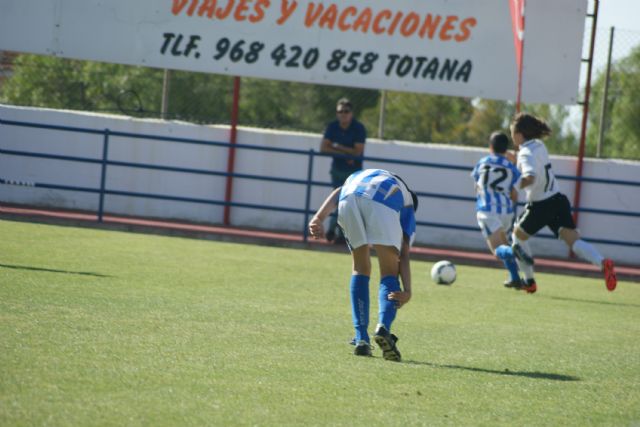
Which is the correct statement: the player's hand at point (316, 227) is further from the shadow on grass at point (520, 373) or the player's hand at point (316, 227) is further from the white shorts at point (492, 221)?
the white shorts at point (492, 221)

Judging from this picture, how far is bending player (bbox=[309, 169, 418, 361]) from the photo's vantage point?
7289mm

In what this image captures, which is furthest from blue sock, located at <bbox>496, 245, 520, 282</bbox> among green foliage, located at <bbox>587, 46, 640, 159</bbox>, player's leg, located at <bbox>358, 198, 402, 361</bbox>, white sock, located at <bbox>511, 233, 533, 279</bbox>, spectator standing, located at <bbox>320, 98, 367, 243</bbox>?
green foliage, located at <bbox>587, 46, 640, 159</bbox>

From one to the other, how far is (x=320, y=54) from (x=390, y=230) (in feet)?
35.0

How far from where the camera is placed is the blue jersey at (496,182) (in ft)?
41.7

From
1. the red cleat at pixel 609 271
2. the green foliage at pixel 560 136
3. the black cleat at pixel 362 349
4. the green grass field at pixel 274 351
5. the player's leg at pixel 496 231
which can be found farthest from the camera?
the green foliage at pixel 560 136

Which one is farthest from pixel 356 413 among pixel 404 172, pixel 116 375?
pixel 404 172

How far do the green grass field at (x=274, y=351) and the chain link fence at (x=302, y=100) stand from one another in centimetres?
667

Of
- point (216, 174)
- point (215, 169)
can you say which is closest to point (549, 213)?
point (216, 174)

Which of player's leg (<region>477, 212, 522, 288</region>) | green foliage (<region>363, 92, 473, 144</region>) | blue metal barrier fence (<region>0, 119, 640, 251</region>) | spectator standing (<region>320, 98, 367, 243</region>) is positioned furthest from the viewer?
green foliage (<region>363, 92, 473, 144</region>)

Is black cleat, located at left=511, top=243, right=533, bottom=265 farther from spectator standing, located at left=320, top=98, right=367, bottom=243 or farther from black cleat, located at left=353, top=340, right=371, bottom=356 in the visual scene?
black cleat, located at left=353, top=340, right=371, bottom=356

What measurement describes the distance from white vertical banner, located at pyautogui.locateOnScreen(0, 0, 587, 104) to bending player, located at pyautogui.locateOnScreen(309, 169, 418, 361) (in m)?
10.3

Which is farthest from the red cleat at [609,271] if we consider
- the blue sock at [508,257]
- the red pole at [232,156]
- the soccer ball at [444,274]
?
the red pole at [232,156]

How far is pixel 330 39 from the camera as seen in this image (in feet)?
57.8

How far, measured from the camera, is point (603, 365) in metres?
7.64
